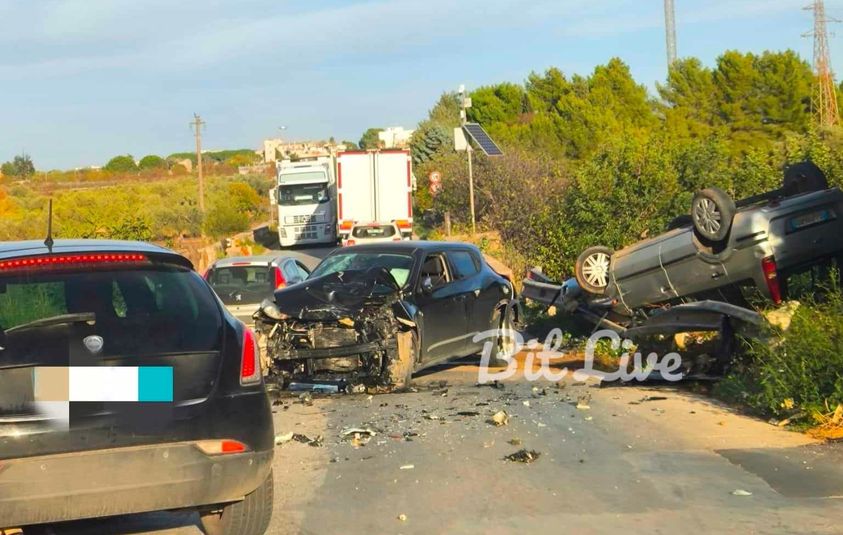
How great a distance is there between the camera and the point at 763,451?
7496mm

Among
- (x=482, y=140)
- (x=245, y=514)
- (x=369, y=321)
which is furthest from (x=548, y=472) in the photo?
(x=482, y=140)

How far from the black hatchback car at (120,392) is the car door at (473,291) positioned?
299 inches

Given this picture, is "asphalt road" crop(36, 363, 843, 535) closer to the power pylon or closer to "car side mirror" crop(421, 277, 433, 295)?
"car side mirror" crop(421, 277, 433, 295)

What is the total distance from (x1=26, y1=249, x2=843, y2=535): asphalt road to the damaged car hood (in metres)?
1.25

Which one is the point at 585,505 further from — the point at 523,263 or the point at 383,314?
the point at 523,263

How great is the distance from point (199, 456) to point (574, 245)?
47.3ft

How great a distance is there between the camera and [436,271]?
12477 mm

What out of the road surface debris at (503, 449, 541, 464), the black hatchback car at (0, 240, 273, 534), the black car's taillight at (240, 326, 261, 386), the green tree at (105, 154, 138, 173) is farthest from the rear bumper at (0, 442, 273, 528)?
the green tree at (105, 154, 138, 173)

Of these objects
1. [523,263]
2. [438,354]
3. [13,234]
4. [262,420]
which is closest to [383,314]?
[438,354]

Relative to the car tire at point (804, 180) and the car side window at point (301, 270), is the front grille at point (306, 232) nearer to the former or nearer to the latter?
the car side window at point (301, 270)

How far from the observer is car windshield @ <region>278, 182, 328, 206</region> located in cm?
4528

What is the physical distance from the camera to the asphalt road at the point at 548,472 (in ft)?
19.5

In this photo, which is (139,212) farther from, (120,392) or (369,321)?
(120,392)

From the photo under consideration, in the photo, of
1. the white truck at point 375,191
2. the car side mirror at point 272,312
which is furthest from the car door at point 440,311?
the white truck at point 375,191
